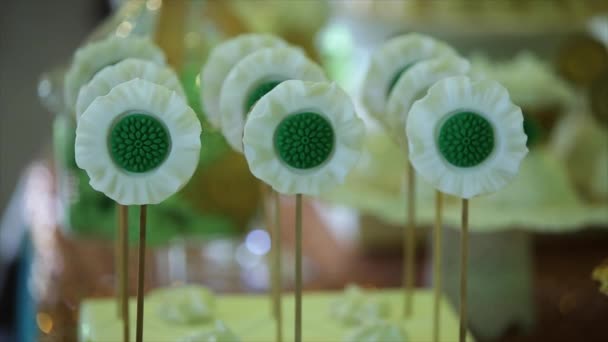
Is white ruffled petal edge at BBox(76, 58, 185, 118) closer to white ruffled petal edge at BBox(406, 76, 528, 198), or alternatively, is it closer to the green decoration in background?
white ruffled petal edge at BBox(406, 76, 528, 198)

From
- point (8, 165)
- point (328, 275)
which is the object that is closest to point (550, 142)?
point (328, 275)

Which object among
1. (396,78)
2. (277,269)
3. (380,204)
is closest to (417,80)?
(396,78)

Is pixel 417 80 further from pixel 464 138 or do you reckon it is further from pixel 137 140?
pixel 137 140

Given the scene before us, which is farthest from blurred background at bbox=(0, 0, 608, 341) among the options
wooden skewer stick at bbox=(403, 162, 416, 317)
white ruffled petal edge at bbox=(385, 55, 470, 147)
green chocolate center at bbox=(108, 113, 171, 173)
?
green chocolate center at bbox=(108, 113, 171, 173)

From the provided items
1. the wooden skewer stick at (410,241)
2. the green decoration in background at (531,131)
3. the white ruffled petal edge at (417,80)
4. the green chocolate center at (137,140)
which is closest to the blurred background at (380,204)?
the green decoration in background at (531,131)

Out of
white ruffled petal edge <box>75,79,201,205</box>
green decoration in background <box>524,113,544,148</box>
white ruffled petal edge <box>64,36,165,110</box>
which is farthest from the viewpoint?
green decoration in background <box>524,113,544,148</box>

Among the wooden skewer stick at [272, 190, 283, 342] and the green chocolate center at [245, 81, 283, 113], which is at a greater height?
the green chocolate center at [245, 81, 283, 113]

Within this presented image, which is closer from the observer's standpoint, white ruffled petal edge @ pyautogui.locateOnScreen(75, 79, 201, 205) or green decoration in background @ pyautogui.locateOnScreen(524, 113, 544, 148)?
white ruffled petal edge @ pyautogui.locateOnScreen(75, 79, 201, 205)
